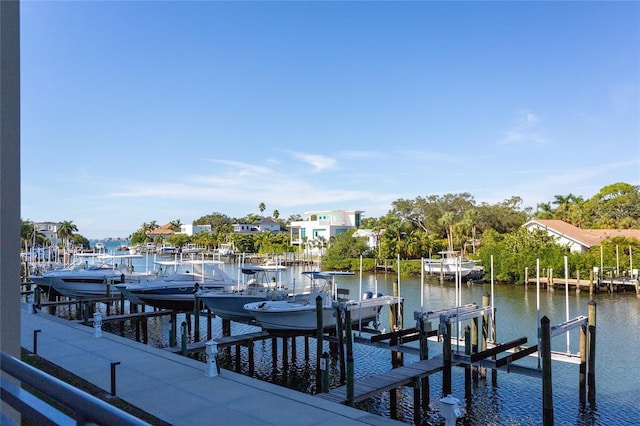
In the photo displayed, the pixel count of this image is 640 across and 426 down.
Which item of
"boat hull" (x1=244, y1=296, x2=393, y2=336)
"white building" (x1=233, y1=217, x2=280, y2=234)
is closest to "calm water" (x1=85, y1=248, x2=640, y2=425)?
"boat hull" (x1=244, y1=296, x2=393, y2=336)

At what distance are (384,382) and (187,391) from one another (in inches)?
209

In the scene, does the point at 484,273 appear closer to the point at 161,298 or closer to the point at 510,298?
the point at 510,298

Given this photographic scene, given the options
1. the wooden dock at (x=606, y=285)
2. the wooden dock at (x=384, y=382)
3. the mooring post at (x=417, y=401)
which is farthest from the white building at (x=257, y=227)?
the mooring post at (x=417, y=401)

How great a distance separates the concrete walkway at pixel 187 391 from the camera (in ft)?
32.2

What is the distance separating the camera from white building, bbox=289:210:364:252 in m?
102

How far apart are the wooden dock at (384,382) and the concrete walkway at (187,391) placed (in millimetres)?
→ 1866

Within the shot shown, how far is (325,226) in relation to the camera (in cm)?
10338

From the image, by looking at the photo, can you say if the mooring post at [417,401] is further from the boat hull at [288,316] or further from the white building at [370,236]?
the white building at [370,236]

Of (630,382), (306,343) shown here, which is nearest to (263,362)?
(306,343)

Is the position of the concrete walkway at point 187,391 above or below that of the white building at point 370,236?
below

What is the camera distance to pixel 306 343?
22.9 metres

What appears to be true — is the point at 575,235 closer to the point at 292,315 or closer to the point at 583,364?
the point at 583,364

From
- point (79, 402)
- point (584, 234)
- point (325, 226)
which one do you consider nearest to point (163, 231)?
point (325, 226)

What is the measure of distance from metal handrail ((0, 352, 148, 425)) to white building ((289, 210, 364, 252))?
9372cm
